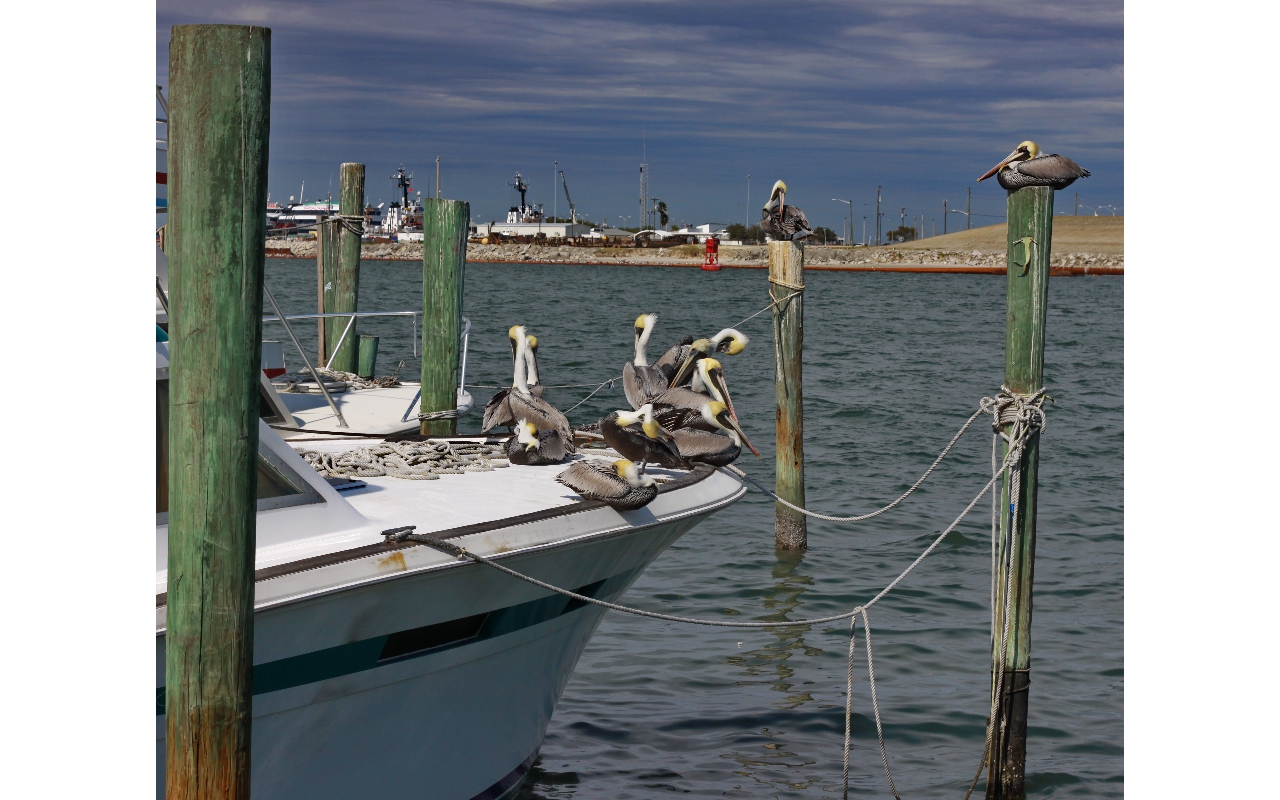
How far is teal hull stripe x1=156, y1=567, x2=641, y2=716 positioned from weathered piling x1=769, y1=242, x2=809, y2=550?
4276 mm

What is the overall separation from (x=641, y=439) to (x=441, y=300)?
13.5 ft

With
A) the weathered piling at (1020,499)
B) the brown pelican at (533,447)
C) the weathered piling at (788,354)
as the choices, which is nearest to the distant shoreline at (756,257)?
the weathered piling at (788,354)

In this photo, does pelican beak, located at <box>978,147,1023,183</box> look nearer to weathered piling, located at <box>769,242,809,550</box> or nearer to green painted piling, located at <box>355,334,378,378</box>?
Result: weathered piling, located at <box>769,242,809,550</box>

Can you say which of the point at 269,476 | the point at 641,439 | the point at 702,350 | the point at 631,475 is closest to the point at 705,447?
the point at 641,439

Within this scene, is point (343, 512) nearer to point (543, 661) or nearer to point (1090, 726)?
point (543, 661)

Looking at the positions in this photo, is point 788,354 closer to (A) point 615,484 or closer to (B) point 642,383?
(B) point 642,383

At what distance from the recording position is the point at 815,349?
30.5m

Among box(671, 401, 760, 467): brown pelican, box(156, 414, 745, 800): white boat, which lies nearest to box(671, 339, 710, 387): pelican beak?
box(671, 401, 760, 467): brown pelican

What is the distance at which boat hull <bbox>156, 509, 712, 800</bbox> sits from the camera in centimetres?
475

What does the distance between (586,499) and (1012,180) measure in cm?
279

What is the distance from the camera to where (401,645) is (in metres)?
5.18

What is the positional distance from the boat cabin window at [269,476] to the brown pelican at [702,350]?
3.90 meters

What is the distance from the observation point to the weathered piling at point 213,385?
3.58 meters

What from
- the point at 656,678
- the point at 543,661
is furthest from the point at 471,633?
the point at 656,678
